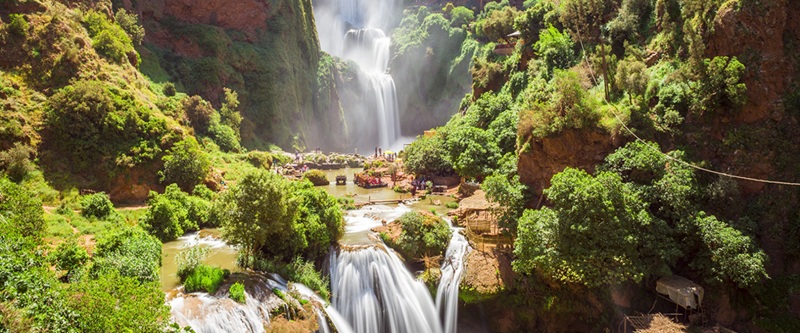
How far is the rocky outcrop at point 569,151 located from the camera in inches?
885

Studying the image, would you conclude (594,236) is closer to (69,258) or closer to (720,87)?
(720,87)

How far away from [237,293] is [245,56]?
4267 centimetres

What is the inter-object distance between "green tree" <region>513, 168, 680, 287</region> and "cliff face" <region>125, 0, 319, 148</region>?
125 feet

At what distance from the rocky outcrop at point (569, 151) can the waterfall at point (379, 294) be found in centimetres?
877

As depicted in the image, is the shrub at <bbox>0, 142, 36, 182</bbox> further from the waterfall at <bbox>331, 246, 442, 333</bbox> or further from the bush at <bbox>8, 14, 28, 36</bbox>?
the waterfall at <bbox>331, 246, 442, 333</bbox>

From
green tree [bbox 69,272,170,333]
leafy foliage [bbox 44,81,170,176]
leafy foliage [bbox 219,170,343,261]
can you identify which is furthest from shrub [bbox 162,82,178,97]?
green tree [bbox 69,272,170,333]

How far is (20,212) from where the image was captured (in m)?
16.3

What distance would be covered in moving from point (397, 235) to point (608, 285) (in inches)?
421

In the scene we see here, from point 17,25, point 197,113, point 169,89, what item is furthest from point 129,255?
point 169,89

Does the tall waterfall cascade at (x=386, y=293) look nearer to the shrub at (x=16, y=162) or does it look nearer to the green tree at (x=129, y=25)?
the shrub at (x=16, y=162)

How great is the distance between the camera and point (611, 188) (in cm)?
1866


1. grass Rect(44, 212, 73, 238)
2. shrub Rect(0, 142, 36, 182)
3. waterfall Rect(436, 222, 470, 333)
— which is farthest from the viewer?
shrub Rect(0, 142, 36, 182)

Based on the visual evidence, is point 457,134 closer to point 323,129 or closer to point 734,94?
point 734,94

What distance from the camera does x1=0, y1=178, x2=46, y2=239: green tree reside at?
15.5 meters
